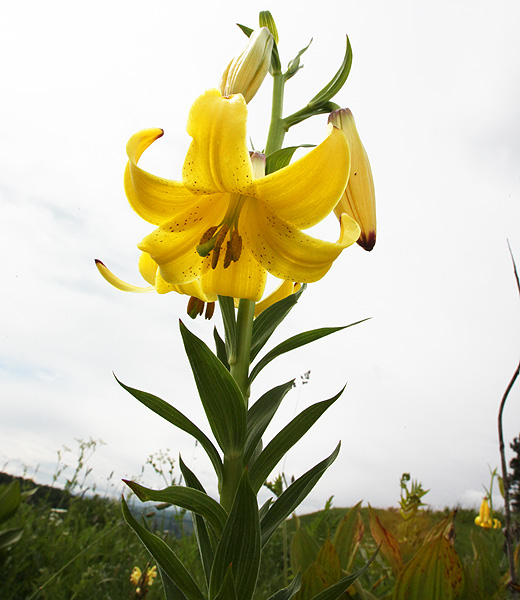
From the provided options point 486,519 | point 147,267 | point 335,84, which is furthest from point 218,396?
point 486,519

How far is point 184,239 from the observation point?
3.56 feet

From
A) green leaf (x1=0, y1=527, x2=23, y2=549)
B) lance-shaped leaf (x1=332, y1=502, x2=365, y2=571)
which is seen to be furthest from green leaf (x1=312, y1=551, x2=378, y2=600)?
green leaf (x1=0, y1=527, x2=23, y2=549)

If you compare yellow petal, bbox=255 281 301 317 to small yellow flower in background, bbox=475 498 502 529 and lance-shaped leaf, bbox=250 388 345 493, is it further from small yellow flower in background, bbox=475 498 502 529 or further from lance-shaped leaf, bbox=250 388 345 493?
small yellow flower in background, bbox=475 498 502 529

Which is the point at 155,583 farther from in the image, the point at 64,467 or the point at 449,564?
the point at 449,564

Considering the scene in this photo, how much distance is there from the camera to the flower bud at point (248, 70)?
1007 mm

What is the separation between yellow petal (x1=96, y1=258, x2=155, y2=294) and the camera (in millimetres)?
1206

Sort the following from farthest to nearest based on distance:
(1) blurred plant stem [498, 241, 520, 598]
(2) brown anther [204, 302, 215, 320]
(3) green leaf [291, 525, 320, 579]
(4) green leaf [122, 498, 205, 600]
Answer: (3) green leaf [291, 525, 320, 579]
(2) brown anther [204, 302, 215, 320]
(4) green leaf [122, 498, 205, 600]
(1) blurred plant stem [498, 241, 520, 598]

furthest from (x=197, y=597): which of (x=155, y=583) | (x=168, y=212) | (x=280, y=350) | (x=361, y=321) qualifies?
(x=155, y=583)

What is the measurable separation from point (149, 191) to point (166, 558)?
0.74 m

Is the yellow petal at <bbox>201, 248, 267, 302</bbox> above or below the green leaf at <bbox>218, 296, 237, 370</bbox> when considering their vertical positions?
above

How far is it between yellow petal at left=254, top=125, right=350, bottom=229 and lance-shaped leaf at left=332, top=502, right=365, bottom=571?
1007 millimetres

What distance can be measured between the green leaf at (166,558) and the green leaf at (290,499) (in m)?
0.17

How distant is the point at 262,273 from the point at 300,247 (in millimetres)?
149

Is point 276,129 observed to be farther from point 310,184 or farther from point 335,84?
point 310,184
